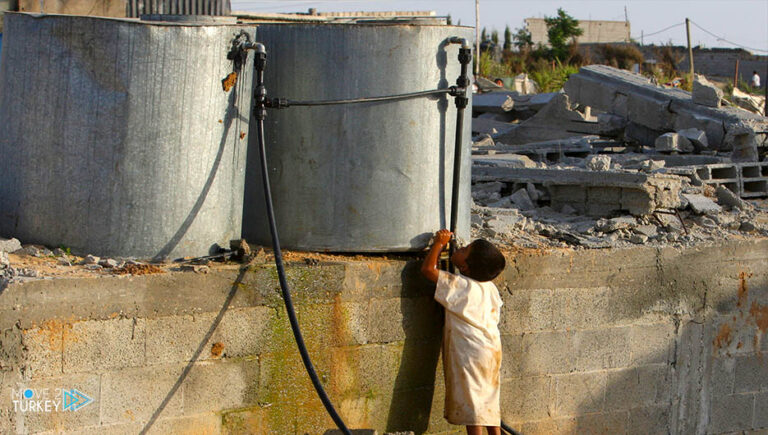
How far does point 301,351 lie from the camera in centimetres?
404

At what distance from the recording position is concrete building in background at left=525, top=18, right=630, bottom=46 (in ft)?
169

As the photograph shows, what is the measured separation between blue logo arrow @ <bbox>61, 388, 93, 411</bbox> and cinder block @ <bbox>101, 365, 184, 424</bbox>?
77mm

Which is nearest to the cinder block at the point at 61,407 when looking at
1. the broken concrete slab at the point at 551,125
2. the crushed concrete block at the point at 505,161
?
the crushed concrete block at the point at 505,161

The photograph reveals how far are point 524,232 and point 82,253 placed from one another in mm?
2600

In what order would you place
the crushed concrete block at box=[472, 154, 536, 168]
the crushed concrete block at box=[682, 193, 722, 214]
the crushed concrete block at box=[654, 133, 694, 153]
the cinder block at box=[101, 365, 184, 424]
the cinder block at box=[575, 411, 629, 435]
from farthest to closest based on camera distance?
the crushed concrete block at box=[654, 133, 694, 153], the crushed concrete block at box=[472, 154, 536, 168], the crushed concrete block at box=[682, 193, 722, 214], the cinder block at box=[575, 411, 629, 435], the cinder block at box=[101, 365, 184, 424]

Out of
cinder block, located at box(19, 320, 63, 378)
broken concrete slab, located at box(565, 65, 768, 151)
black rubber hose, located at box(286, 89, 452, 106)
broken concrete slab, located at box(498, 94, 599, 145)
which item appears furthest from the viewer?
broken concrete slab, located at box(498, 94, 599, 145)

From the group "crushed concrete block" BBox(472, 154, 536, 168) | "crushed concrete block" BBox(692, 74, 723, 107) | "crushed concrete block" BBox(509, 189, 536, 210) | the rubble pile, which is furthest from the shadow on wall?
"crushed concrete block" BBox(692, 74, 723, 107)

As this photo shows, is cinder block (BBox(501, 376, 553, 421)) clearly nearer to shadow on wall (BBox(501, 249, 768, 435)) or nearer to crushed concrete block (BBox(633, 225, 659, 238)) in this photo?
shadow on wall (BBox(501, 249, 768, 435))

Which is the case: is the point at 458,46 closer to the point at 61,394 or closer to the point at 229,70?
the point at 229,70

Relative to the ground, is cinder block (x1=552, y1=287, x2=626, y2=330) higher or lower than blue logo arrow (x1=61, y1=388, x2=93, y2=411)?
higher

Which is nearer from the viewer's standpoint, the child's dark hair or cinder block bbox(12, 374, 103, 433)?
cinder block bbox(12, 374, 103, 433)

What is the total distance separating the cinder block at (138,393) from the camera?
12.6 ft

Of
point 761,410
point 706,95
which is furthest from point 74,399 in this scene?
point 706,95

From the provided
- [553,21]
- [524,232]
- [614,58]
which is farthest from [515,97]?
[553,21]
